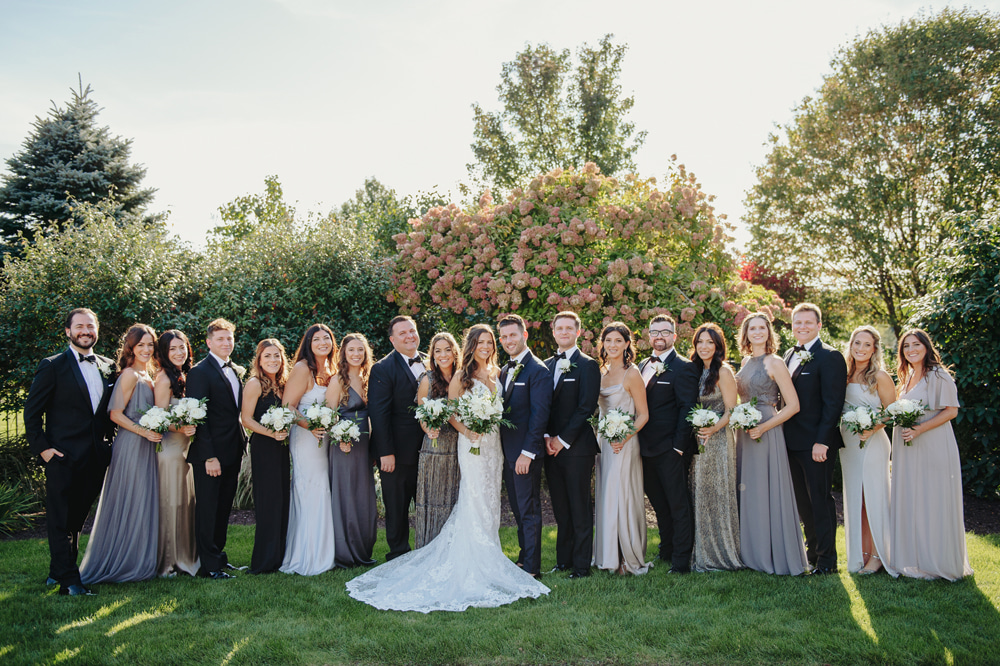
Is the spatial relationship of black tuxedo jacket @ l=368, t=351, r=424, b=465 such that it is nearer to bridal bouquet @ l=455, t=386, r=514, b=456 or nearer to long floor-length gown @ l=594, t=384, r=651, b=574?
bridal bouquet @ l=455, t=386, r=514, b=456

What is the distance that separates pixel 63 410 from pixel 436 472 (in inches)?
130

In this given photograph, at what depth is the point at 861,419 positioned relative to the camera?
5.86 meters

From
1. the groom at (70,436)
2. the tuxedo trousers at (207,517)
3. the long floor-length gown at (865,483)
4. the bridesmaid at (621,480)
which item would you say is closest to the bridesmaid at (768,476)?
the long floor-length gown at (865,483)

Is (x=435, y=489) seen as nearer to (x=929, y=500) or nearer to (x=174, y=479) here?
(x=174, y=479)

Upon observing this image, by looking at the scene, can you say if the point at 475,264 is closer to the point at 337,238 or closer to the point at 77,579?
the point at 337,238

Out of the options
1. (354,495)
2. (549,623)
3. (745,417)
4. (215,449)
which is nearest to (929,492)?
(745,417)

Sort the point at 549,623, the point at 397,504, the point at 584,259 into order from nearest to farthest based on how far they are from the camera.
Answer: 1. the point at 549,623
2. the point at 397,504
3. the point at 584,259

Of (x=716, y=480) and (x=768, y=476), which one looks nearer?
(x=768, y=476)

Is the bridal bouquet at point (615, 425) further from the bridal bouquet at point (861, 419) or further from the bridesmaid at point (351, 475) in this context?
the bridesmaid at point (351, 475)

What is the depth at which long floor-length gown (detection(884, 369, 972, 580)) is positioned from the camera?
18.9ft

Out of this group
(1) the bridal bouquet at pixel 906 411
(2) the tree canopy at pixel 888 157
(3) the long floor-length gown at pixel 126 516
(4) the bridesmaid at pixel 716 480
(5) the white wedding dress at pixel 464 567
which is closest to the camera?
(5) the white wedding dress at pixel 464 567

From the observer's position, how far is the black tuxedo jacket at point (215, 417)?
20.7 ft

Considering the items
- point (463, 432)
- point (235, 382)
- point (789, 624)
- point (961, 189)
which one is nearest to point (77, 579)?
point (235, 382)

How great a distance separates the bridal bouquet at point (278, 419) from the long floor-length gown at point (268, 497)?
26cm
